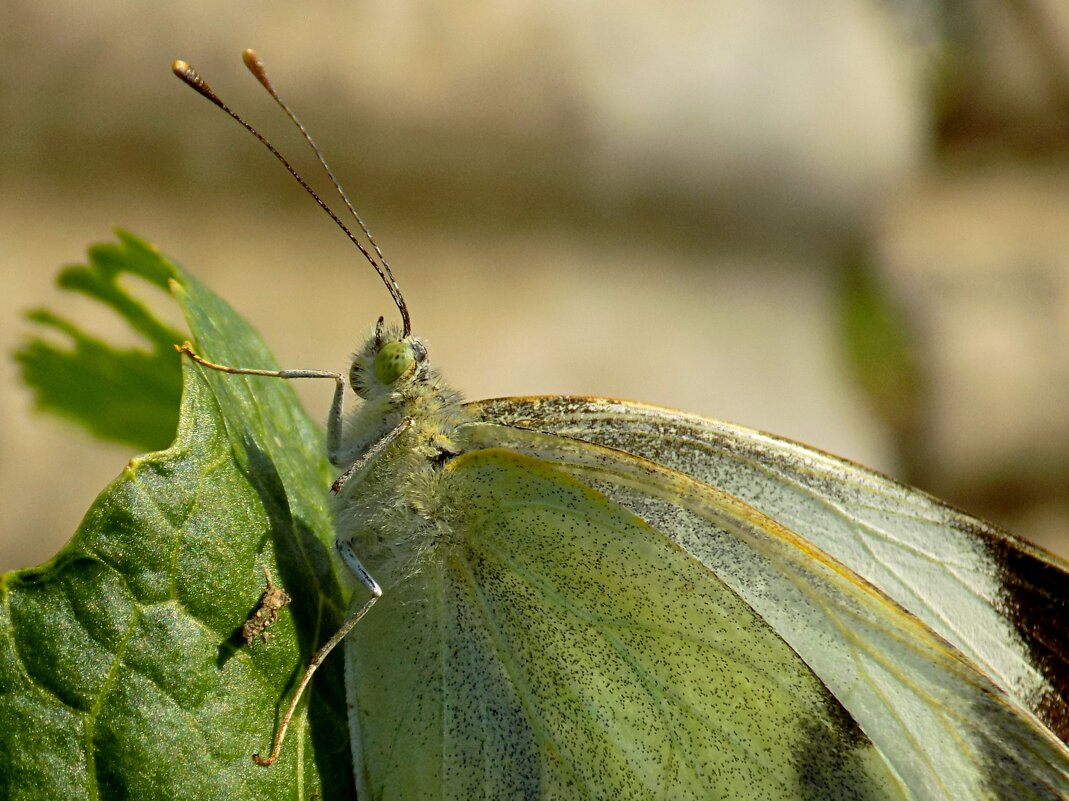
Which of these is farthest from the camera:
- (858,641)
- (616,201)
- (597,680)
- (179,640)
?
(616,201)

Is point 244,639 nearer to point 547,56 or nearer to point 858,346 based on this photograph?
point 547,56

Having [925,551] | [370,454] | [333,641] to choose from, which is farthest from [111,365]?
[925,551]

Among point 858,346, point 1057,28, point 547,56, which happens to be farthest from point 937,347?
point 547,56

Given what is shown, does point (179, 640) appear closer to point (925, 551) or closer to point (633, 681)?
point (633, 681)

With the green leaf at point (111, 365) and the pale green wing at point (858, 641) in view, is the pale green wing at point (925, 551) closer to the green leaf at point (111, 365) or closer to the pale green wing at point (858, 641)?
the pale green wing at point (858, 641)

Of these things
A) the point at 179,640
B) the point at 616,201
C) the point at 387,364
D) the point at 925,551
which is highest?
the point at 616,201

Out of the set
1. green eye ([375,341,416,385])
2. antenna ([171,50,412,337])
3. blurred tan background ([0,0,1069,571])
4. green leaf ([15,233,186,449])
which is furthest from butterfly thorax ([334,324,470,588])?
blurred tan background ([0,0,1069,571])
